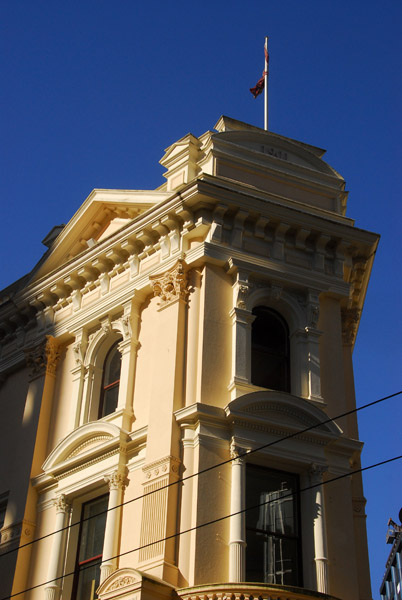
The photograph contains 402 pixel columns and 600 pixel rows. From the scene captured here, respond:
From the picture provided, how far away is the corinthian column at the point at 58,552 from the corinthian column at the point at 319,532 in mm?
5554

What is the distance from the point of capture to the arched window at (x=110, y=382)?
79.1 ft

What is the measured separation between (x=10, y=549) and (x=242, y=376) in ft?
21.5

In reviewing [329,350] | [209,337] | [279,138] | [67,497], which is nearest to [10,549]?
[67,497]

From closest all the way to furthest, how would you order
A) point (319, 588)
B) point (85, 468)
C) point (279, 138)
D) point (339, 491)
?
1. point (319, 588)
2. point (339, 491)
3. point (85, 468)
4. point (279, 138)

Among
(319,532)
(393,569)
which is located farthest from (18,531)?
(393,569)

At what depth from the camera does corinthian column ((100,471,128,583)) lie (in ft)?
67.3

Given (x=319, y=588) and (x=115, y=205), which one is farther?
(x=115, y=205)

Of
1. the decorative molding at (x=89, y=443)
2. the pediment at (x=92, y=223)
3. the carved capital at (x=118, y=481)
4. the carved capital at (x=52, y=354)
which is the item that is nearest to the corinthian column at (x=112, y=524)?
the carved capital at (x=118, y=481)

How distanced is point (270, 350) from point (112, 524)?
5.34 metres

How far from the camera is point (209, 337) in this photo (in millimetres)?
22281

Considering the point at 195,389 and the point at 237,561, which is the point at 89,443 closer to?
the point at 195,389

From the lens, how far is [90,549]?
22047 millimetres

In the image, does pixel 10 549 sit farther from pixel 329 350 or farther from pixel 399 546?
pixel 399 546

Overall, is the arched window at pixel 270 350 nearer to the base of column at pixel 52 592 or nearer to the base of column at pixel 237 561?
the base of column at pixel 237 561
